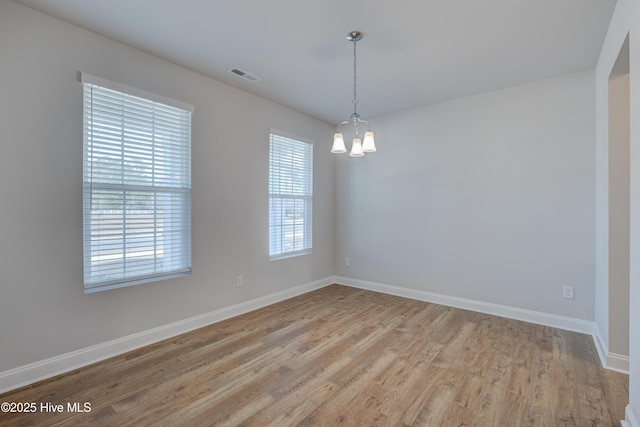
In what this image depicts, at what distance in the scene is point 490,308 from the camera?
143 inches

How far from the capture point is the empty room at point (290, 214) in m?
2.06

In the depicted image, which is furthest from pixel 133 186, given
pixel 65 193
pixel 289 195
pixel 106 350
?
pixel 289 195

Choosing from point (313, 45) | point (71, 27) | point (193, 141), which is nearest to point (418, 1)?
point (313, 45)

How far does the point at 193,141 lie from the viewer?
3.14 meters

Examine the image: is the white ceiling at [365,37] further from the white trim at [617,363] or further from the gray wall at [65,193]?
the white trim at [617,363]

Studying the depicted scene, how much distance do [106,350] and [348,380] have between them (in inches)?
81.5

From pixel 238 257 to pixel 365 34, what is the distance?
107 inches

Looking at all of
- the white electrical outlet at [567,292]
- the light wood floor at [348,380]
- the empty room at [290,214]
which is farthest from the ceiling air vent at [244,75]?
the white electrical outlet at [567,292]

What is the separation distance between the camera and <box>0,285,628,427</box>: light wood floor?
183 centimetres

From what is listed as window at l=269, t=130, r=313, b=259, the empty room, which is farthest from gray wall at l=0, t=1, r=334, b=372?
window at l=269, t=130, r=313, b=259

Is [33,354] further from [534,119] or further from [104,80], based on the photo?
[534,119]

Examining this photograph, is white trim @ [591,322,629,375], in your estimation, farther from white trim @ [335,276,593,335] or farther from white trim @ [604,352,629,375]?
white trim @ [335,276,593,335]

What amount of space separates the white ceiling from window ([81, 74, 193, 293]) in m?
0.56
